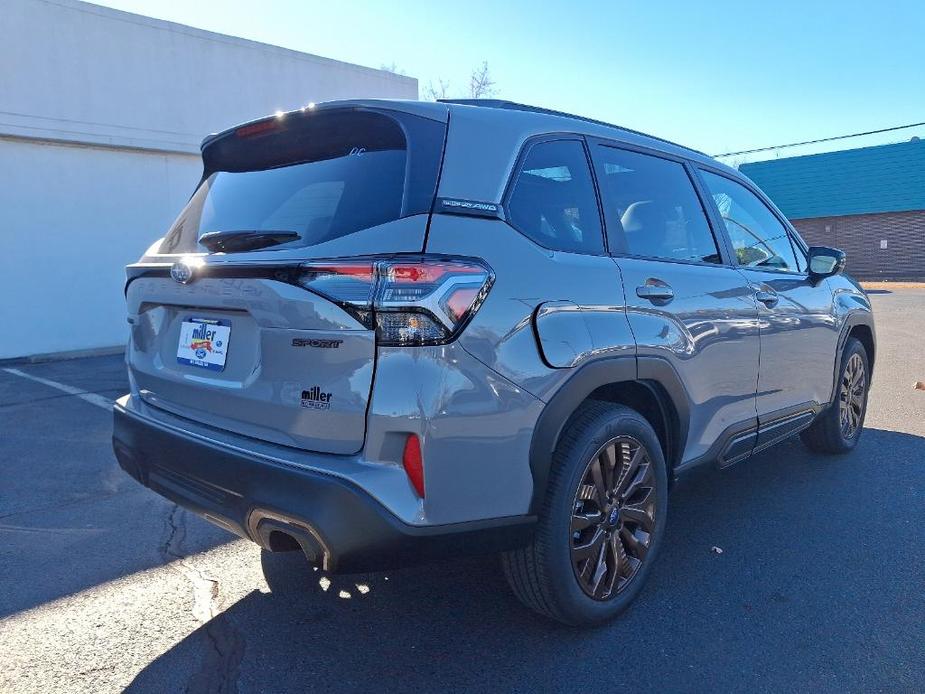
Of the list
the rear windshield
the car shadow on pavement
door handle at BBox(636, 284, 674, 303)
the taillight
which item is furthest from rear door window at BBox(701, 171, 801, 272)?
the taillight

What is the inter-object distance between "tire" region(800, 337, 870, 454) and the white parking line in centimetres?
612

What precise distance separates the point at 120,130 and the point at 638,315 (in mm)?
10730

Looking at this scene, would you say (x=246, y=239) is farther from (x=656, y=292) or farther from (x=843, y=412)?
(x=843, y=412)

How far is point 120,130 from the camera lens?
10891 mm

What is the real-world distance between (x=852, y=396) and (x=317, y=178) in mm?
4251

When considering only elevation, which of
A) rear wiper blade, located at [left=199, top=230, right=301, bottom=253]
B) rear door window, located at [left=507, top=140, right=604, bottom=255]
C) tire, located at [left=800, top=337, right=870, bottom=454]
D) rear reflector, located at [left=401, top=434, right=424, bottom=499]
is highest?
rear door window, located at [left=507, top=140, right=604, bottom=255]

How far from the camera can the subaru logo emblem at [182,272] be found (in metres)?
2.46

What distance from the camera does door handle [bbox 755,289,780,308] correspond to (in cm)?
356

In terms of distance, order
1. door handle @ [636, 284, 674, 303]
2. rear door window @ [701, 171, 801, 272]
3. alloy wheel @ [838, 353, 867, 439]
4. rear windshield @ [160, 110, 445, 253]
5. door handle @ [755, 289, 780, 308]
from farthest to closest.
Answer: alloy wheel @ [838, 353, 867, 439] < rear door window @ [701, 171, 801, 272] < door handle @ [755, 289, 780, 308] < door handle @ [636, 284, 674, 303] < rear windshield @ [160, 110, 445, 253]

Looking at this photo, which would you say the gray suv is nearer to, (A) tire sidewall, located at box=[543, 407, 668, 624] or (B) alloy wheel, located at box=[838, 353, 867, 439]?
(A) tire sidewall, located at box=[543, 407, 668, 624]

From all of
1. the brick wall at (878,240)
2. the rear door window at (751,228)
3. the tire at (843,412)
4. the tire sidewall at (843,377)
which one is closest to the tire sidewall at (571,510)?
the rear door window at (751,228)

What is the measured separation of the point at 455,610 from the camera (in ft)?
9.22

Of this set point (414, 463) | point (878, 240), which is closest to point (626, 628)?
point (414, 463)

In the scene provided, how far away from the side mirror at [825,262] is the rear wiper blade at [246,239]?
3351 mm
